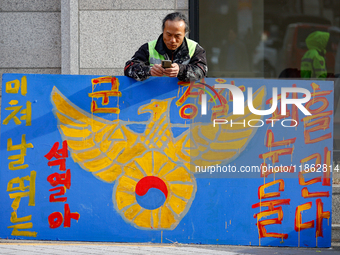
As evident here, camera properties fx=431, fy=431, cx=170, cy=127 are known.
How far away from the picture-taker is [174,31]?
3980 mm

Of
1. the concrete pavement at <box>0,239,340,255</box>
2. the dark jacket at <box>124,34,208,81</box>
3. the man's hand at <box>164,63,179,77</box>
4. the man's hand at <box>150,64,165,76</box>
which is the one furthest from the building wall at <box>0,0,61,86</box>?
the concrete pavement at <box>0,239,340,255</box>

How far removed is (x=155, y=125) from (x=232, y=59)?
12.2 ft

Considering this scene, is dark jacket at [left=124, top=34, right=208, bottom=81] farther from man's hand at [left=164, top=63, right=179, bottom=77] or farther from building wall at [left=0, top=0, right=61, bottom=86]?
building wall at [left=0, top=0, right=61, bottom=86]

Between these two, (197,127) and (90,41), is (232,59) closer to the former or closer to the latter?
(90,41)

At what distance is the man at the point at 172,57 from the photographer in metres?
3.82

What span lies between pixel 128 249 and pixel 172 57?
1800 millimetres

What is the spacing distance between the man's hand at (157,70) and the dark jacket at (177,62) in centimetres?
4

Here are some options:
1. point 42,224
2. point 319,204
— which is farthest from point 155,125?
point 319,204

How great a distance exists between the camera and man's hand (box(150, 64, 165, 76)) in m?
3.79

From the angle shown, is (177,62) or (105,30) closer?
(177,62)

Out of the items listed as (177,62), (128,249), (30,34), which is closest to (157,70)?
(177,62)


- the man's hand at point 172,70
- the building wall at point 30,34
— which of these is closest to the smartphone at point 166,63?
the man's hand at point 172,70

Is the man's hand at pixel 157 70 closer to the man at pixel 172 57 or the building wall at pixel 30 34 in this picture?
the man at pixel 172 57

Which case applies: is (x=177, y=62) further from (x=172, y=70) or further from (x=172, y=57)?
(x=172, y=70)
